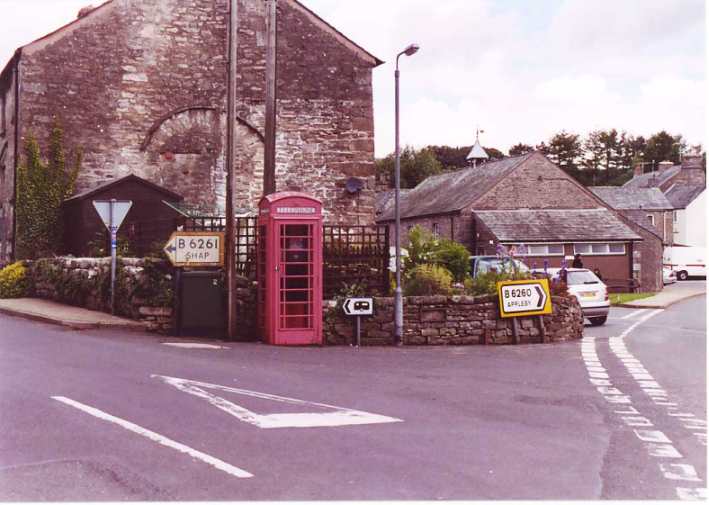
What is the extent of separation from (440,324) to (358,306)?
1.76m

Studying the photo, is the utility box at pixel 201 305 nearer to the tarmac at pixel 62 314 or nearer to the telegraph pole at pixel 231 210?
the telegraph pole at pixel 231 210

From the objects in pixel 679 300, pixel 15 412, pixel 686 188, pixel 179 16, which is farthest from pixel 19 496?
pixel 686 188

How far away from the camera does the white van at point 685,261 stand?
181 ft

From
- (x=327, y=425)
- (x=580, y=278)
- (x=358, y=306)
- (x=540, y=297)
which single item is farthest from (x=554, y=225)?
(x=327, y=425)

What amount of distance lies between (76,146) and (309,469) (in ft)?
64.9

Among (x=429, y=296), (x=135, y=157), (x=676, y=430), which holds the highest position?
(x=135, y=157)

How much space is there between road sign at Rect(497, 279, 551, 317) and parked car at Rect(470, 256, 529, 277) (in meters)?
1.05

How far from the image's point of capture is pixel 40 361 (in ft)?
36.5

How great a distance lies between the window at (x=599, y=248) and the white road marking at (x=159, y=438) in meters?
40.6

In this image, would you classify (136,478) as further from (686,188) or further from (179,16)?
(686,188)

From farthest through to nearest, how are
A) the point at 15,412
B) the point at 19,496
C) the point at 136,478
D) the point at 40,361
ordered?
the point at 40,361 < the point at 15,412 < the point at 136,478 < the point at 19,496

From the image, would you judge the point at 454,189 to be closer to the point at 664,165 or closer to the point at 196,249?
the point at 664,165

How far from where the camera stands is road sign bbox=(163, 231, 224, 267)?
50.1 feet

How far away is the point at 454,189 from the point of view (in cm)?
5362
